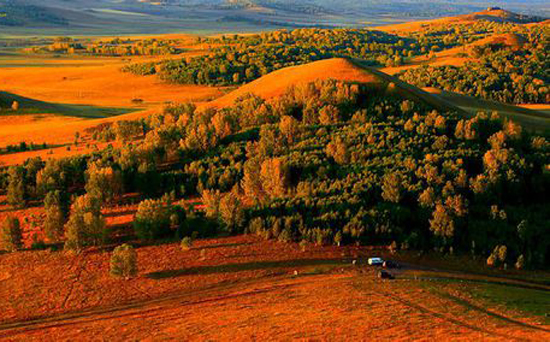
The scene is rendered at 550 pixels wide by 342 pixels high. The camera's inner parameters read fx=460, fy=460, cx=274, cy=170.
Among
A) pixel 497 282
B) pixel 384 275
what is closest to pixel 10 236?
pixel 384 275

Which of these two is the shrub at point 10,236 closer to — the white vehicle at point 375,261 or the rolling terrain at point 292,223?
the rolling terrain at point 292,223

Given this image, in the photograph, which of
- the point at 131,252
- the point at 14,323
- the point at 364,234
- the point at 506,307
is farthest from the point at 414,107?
the point at 14,323

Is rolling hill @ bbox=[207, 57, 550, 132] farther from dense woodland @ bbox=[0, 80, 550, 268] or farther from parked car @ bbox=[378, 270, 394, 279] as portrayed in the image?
parked car @ bbox=[378, 270, 394, 279]

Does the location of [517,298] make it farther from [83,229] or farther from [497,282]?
[83,229]

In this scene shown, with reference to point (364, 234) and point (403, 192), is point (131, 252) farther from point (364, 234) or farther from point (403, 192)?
point (403, 192)

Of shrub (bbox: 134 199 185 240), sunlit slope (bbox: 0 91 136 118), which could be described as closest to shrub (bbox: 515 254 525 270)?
shrub (bbox: 134 199 185 240)

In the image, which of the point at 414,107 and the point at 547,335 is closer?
the point at 547,335

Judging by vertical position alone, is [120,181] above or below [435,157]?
below

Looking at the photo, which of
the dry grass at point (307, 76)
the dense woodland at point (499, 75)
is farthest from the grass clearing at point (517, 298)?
the dense woodland at point (499, 75)

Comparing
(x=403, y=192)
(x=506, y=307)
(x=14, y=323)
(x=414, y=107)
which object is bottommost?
(x=14, y=323)

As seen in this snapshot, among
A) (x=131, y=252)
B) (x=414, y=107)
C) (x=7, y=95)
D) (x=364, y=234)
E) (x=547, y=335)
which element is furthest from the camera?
(x=7, y=95)
